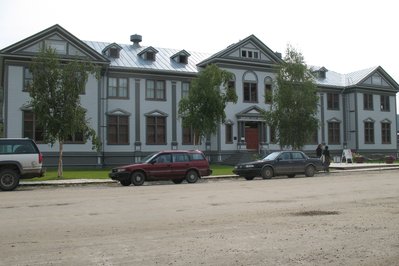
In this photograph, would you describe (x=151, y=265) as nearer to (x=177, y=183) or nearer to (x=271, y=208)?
(x=271, y=208)

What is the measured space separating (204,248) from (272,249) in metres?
1.04

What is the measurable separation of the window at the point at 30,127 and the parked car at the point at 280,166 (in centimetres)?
1638

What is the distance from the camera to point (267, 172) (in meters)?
24.6

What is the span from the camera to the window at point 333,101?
1874 inches

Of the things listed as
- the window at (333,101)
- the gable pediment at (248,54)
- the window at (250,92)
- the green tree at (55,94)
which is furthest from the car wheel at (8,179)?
the window at (333,101)

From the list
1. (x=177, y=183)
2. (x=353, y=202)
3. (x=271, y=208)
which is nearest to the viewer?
(x=271, y=208)

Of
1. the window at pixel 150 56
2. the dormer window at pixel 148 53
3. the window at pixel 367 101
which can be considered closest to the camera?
the dormer window at pixel 148 53

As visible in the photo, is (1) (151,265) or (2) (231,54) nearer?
(1) (151,265)

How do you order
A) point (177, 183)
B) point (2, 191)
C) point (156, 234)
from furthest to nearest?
point (177, 183) → point (2, 191) → point (156, 234)

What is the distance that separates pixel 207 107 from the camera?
1278 inches

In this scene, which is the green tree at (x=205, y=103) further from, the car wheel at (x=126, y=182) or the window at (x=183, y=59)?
the car wheel at (x=126, y=182)

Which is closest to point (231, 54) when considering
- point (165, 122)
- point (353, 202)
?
point (165, 122)

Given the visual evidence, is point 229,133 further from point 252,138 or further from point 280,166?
point 280,166

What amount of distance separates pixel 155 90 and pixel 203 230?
30431 millimetres
